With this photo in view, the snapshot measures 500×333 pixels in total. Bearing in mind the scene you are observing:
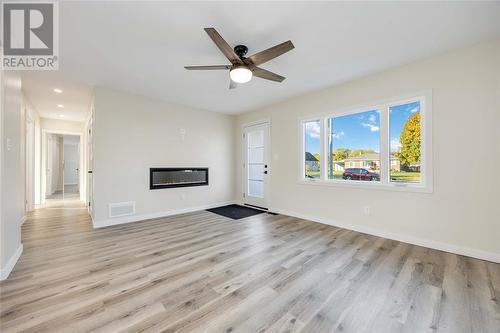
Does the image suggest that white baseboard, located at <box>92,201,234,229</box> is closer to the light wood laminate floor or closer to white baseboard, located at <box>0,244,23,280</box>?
the light wood laminate floor

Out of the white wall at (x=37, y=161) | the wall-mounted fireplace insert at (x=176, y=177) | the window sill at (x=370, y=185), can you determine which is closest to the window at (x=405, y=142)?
the window sill at (x=370, y=185)

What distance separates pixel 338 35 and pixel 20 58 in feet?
12.8

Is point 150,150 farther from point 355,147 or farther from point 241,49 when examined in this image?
point 355,147

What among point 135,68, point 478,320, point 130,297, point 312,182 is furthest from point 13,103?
point 478,320

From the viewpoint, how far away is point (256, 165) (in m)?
5.29

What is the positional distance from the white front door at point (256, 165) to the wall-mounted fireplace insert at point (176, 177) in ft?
3.74

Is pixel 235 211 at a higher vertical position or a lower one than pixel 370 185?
lower

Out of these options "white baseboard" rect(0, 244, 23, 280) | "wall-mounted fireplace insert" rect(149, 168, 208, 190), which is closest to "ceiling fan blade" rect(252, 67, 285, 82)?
"wall-mounted fireplace insert" rect(149, 168, 208, 190)

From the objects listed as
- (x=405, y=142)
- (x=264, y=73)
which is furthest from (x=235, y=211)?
(x=405, y=142)

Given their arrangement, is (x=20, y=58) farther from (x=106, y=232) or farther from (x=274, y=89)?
(x=274, y=89)

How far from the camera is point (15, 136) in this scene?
2.34m

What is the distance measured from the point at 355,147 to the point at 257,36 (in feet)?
8.17

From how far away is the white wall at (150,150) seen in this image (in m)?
3.66

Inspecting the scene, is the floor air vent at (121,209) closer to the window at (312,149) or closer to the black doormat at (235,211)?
the black doormat at (235,211)
